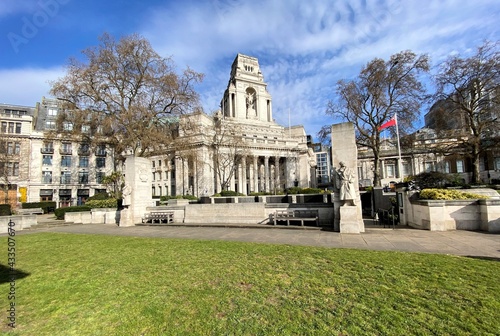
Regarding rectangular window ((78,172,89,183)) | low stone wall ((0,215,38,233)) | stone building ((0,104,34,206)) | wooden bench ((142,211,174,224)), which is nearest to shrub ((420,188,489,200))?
wooden bench ((142,211,174,224))

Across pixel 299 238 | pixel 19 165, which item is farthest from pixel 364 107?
pixel 19 165

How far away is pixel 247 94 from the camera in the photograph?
8994cm

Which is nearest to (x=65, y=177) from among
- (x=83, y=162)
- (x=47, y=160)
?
(x=83, y=162)

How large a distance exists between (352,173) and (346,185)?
0.63 m

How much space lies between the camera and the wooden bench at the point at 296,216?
12914mm

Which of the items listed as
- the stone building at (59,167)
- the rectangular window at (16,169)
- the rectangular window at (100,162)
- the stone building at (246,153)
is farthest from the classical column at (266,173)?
the rectangular window at (16,169)

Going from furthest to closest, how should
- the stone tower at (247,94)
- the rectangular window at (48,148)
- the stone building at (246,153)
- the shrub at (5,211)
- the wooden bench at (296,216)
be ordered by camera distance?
the stone tower at (247,94)
the stone building at (246,153)
the rectangular window at (48,148)
the shrub at (5,211)
the wooden bench at (296,216)

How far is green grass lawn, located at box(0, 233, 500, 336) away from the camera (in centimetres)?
328

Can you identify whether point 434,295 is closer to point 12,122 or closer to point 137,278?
point 137,278

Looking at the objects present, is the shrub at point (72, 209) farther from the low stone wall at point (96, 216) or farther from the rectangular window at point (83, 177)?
the rectangular window at point (83, 177)

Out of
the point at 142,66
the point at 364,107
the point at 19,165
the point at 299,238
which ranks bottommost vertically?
the point at 299,238

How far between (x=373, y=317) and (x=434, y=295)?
56.3 inches

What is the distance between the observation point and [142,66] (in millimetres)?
26594

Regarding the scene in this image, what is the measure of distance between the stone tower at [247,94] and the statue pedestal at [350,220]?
74716 millimetres
